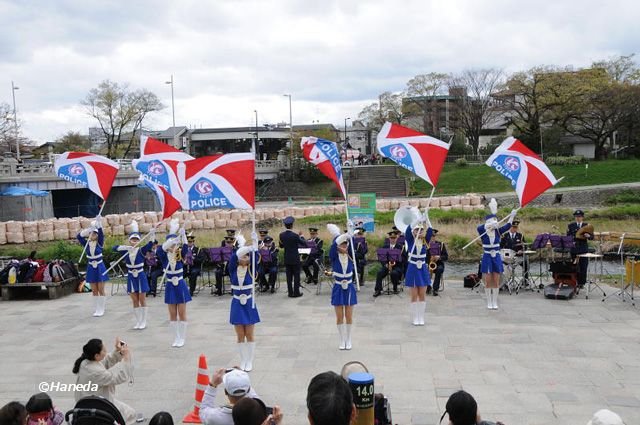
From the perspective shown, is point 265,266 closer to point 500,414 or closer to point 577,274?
point 577,274

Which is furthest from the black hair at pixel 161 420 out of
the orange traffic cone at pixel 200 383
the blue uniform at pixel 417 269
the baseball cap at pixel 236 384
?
the blue uniform at pixel 417 269

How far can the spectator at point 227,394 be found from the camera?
467 cm

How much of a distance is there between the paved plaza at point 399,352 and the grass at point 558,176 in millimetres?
35498

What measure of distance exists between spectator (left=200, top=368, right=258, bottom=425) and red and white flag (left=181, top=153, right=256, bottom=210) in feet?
16.0

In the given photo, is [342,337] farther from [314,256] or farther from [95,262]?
[95,262]

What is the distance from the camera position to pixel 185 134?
3081 inches

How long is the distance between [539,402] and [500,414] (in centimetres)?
69

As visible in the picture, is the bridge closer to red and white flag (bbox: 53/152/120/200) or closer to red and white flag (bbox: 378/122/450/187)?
red and white flag (bbox: 53/152/120/200)

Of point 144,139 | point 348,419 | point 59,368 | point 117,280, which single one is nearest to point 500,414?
point 348,419

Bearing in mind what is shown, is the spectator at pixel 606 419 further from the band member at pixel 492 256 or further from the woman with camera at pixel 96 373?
the band member at pixel 492 256

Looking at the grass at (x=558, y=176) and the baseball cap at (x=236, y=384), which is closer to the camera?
the baseball cap at (x=236, y=384)

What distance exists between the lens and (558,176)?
1944 inches

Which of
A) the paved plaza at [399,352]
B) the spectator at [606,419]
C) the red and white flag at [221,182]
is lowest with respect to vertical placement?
the paved plaza at [399,352]

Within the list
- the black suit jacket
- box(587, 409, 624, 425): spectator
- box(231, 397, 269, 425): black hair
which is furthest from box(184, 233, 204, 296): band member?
box(587, 409, 624, 425): spectator
